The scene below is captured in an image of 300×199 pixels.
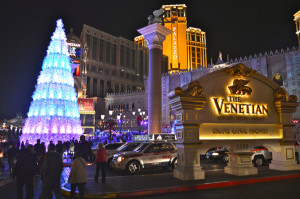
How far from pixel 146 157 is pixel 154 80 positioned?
12.5 meters

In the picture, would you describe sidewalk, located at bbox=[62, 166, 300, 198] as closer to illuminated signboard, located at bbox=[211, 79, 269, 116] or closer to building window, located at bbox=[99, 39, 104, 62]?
illuminated signboard, located at bbox=[211, 79, 269, 116]

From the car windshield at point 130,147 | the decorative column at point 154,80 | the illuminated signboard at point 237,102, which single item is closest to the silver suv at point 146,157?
the car windshield at point 130,147

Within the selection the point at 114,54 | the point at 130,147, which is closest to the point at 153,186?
the point at 130,147

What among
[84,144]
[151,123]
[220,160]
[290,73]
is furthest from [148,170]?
[290,73]

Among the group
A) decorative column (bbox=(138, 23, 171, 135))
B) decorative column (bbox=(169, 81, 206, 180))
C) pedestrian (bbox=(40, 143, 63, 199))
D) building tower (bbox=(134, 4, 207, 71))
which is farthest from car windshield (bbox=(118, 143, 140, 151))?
building tower (bbox=(134, 4, 207, 71))

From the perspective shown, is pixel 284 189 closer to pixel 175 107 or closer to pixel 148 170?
pixel 175 107

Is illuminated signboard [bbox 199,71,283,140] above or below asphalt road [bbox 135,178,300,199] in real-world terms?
above

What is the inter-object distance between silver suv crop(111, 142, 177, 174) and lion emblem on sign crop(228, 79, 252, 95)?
4.67m

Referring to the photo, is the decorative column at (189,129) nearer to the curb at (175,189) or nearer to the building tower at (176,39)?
the curb at (175,189)

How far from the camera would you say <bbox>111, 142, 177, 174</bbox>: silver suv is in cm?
1130

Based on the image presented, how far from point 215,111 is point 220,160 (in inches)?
300

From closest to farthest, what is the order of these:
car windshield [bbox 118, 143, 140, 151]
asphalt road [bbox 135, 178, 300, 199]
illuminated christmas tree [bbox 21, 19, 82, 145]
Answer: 1. asphalt road [bbox 135, 178, 300, 199]
2. car windshield [bbox 118, 143, 140, 151]
3. illuminated christmas tree [bbox 21, 19, 82, 145]

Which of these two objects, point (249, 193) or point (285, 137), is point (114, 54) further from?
point (249, 193)

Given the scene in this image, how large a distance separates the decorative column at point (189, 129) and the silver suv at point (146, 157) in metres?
2.72
